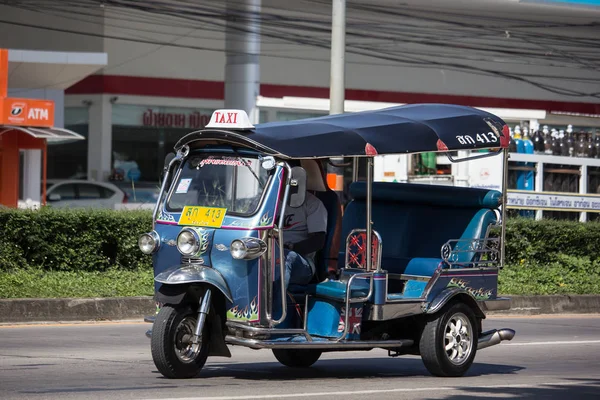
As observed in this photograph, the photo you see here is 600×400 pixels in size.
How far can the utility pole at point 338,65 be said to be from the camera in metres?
16.5

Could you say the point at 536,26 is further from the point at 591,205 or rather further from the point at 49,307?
the point at 49,307

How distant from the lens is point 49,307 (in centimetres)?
1252

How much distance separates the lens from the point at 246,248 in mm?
7812

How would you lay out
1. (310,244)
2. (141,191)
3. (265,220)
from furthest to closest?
1. (141,191)
2. (310,244)
3. (265,220)

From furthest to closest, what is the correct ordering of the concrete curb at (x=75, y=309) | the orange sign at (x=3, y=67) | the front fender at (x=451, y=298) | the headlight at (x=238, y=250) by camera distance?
the orange sign at (x=3, y=67) < the concrete curb at (x=75, y=309) < the front fender at (x=451, y=298) < the headlight at (x=238, y=250)

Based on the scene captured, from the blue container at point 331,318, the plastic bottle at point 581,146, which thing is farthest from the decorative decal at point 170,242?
the plastic bottle at point 581,146

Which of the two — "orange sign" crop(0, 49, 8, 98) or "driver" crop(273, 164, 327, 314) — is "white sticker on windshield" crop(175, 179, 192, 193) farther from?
"orange sign" crop(0, 49, 8, 98)

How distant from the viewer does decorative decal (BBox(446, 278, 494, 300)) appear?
921 centimetres

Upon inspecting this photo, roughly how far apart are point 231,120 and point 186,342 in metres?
1.79

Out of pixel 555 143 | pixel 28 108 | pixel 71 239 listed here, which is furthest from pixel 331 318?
pixel 28 108

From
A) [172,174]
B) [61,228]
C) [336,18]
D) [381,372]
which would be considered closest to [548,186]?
[336,18]

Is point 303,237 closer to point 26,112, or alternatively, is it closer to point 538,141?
point 538,141

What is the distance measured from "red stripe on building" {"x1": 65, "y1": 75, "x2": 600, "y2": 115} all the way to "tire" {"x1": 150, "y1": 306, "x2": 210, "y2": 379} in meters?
27.7

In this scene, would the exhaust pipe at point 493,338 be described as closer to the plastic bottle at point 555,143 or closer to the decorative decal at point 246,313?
the decorative decal at point 246,313
